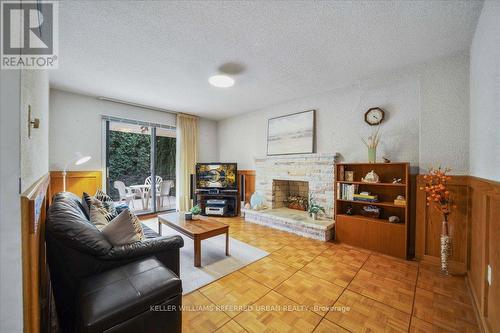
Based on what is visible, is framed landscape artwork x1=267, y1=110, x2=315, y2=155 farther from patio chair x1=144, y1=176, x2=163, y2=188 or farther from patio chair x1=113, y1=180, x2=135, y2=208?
patio chair x1=113, y1=180, x2=135, y2=208

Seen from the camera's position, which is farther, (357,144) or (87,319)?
(357,144)

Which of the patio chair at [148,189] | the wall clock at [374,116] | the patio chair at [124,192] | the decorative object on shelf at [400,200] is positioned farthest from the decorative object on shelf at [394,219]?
the patio chair at [124,192]

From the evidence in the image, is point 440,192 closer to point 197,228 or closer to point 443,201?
point 443,201

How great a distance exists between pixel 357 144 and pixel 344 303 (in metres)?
2.32

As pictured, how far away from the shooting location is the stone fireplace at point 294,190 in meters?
3.34

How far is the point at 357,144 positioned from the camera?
10.6 ft

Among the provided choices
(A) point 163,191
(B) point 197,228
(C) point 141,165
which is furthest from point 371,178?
(C) point 141,165

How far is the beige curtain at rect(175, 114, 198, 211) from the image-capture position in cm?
495

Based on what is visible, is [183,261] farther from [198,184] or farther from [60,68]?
[60,68]

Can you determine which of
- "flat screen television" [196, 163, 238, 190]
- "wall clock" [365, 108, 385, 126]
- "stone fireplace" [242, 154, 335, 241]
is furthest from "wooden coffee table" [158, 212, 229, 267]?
"wall clock" [365, 108, 385, 126]

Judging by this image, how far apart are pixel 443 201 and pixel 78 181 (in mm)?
5471

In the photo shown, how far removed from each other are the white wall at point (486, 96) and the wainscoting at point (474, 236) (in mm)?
156

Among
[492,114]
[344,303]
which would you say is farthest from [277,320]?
[492,114]

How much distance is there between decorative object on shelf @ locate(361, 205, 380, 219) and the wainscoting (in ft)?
1.58
